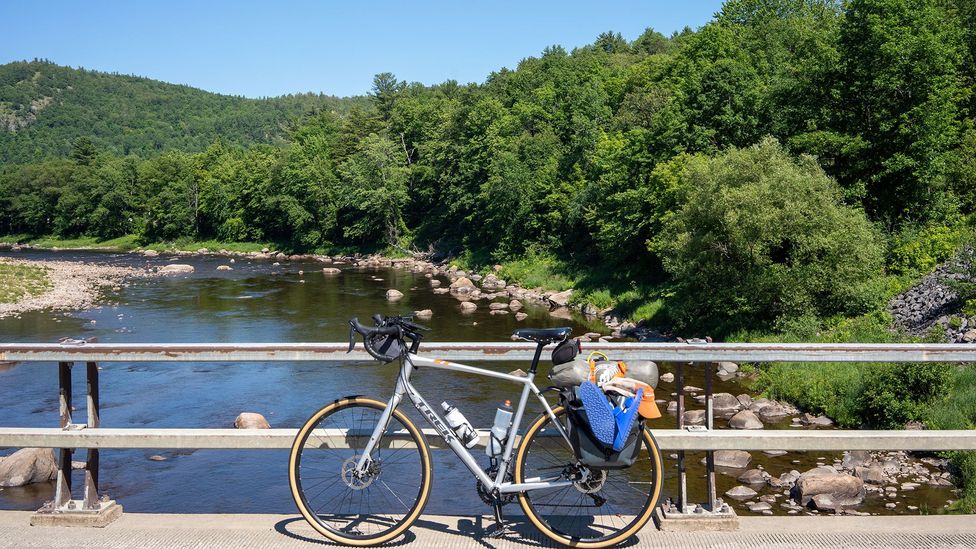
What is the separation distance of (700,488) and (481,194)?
164ft

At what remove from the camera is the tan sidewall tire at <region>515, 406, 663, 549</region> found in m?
5.41

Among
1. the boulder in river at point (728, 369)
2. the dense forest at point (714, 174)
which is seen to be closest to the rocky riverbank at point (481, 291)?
the dense forest at point (714, 174)

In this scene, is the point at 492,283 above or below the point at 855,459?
above

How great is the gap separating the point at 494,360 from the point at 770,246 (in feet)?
82.4

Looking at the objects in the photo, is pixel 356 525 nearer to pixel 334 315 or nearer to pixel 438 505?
pixel 438 505

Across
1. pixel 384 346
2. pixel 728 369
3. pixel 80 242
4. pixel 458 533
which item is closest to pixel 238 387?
pixel 728 369

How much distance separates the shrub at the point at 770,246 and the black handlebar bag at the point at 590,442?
24289 millimetres

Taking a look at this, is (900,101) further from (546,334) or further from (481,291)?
(546,334)

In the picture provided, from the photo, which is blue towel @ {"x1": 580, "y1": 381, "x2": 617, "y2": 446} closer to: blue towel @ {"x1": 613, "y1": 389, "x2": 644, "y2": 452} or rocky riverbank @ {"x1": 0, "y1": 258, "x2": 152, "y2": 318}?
blue towel @ {"x1": 613, "y1": 389, "x2": 644, "y2": 452}

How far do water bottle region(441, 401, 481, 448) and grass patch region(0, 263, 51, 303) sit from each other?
4403 cm

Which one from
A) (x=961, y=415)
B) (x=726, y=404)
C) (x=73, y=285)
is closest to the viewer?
(x=961, y=415)

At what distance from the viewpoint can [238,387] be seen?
2281cm

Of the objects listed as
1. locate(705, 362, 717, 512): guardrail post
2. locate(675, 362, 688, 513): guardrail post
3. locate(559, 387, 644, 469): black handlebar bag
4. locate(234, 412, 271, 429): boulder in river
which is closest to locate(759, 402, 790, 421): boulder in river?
locate(234, 412, 271, 429): boulder in river

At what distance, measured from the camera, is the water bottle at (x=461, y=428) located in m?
Result: 5.66
